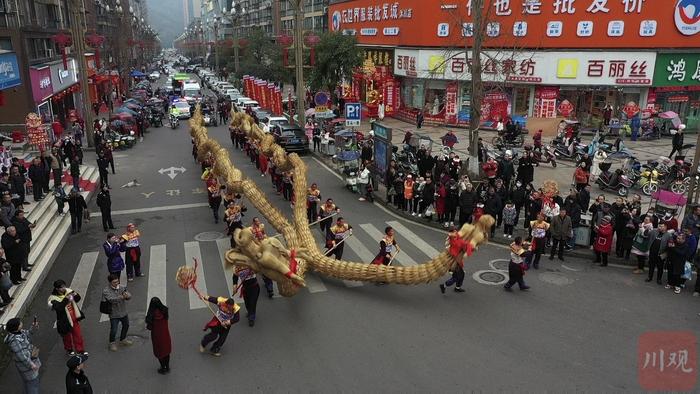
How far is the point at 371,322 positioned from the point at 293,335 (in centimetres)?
150

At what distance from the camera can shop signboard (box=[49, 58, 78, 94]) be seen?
3378cm

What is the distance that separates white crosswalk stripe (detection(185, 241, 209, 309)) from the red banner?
2308 centimetres

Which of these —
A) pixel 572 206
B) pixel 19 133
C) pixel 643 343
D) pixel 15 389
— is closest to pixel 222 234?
pixel 15 389

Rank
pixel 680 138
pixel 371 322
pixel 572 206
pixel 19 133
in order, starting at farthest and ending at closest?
pixel 19 133, pixel 680 138, pixel 572 206, pixel 371 322

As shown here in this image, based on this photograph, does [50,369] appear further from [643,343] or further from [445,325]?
[643,343]

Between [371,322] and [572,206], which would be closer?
[371,322]

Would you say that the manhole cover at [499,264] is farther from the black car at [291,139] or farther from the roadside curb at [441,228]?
the black car at [291,139]

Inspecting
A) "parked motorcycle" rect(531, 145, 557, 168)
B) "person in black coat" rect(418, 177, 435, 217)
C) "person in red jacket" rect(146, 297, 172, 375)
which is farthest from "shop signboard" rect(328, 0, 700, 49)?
"person in red jacket" rect(146, 297, 172, 375)

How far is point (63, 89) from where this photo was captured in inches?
1426

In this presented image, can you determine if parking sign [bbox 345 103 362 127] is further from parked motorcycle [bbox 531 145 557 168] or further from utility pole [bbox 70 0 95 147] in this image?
utility pole [bbox 70 0 95 147]

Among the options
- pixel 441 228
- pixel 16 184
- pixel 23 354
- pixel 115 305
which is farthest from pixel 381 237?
pixel 16 184

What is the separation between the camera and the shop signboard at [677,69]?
29266 mm

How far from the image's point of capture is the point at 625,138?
1142 inches

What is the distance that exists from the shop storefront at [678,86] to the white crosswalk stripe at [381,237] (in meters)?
22.5
